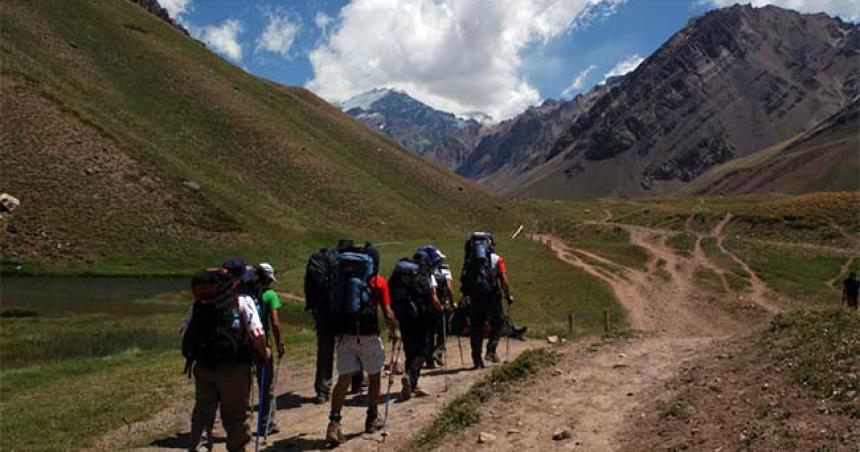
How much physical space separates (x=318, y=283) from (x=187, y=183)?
5403cm

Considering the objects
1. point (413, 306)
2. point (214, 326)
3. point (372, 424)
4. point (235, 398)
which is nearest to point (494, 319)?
point (413, 306)

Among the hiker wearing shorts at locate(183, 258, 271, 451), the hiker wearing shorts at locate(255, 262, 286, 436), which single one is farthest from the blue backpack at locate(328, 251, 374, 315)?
the hiker wearing shorts at locate(255, 262, 286, 436)

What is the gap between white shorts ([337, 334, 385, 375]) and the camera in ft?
36.4

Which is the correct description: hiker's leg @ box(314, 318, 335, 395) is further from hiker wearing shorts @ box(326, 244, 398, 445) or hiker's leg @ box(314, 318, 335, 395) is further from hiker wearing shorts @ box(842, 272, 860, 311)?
hiker wearing shorts @ box(842, 272, 860, 311)

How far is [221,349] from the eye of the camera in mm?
9328

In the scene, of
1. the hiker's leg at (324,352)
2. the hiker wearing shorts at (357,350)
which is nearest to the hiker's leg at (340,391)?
the hiker wearing shorts at (357,350)

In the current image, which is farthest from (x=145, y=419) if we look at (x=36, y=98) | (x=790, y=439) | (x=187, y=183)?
(x=36, y=98)

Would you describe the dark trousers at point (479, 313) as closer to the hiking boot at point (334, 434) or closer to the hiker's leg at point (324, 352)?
the hiker's leg at point (324, 352)

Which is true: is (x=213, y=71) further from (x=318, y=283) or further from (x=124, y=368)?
(x=318, y=283)

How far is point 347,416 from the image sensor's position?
1312cm

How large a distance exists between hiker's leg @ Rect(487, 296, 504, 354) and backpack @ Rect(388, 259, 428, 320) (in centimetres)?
355

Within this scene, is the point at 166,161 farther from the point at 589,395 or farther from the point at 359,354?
the point at 589,395

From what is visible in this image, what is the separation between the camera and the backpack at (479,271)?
1616 centimetres

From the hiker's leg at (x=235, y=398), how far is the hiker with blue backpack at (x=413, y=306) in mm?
3910
